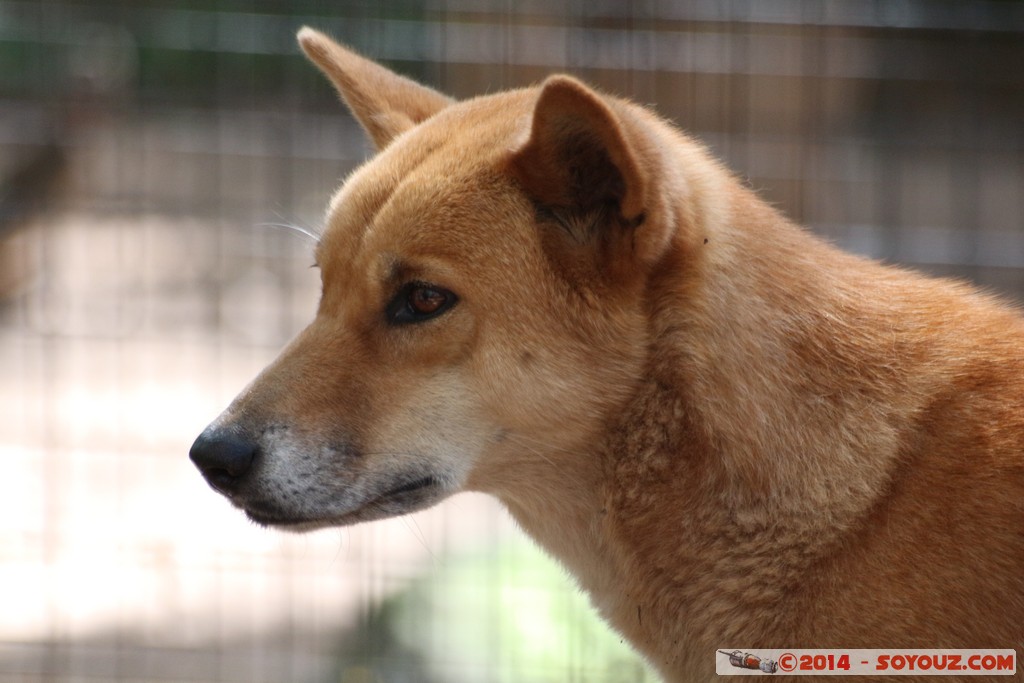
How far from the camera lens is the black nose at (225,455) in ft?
7.13

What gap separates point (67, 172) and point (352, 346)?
3.88 m

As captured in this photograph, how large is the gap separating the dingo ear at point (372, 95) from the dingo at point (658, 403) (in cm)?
46

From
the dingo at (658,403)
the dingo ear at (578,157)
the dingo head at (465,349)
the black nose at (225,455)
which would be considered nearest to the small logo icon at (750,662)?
the dingo at (658,403)

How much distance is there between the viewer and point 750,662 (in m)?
2.06

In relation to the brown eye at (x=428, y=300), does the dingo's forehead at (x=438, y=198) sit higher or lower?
higher

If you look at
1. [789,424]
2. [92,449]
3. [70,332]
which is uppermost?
[789,424]

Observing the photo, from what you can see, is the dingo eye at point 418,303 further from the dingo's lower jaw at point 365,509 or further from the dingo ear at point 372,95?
the dingo ear at point 372,95

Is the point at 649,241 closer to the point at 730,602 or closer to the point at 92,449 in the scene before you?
the point at 730,602

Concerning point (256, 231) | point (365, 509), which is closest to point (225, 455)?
point (365, 509)

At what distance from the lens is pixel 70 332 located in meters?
5.50

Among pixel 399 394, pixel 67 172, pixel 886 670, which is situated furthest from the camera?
pixel 67 172

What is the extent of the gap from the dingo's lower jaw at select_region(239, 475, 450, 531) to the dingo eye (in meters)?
0.32

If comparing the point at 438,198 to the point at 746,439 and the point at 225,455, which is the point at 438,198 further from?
the point at 746,439

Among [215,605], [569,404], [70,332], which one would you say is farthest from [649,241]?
[70,332]
